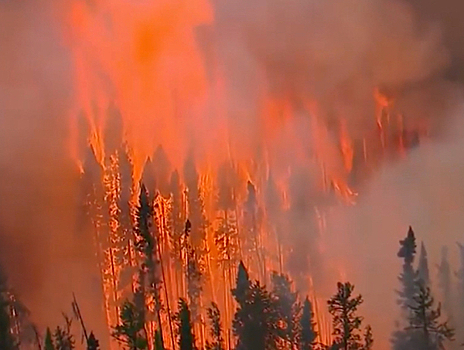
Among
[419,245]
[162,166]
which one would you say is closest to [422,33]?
[419,245]

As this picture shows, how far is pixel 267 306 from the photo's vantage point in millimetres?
1464

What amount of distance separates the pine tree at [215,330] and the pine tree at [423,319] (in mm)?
367

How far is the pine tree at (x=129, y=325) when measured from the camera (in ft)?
4.80

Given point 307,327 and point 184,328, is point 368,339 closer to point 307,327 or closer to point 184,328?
point 307,327

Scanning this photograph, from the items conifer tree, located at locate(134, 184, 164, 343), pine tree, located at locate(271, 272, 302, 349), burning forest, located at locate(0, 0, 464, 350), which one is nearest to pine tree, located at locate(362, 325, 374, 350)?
burning forest, located at locate(0, 0, 464, 350)

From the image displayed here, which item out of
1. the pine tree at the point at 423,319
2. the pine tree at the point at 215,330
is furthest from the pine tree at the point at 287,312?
the pine tree at the point at 423,319

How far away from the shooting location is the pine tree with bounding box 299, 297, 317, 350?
145cm

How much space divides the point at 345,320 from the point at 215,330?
0.25 metres

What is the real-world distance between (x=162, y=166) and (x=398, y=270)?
51 cm

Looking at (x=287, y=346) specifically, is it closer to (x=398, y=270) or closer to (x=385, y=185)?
(x=398, y=270)

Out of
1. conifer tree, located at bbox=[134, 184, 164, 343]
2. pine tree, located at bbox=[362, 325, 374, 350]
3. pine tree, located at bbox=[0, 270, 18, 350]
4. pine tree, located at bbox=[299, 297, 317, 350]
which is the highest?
conifer tree, located at bbox=[134, 184, 164, 343]

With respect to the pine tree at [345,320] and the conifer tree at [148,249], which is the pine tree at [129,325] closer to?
the conifer tree at [148,249]

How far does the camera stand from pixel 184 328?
1465 millimetres

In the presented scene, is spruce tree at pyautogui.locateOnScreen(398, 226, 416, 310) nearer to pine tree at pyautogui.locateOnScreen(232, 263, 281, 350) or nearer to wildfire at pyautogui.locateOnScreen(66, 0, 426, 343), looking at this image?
wildfire at pyautogui.locateOnScreen(66, 0, 426, 343)
